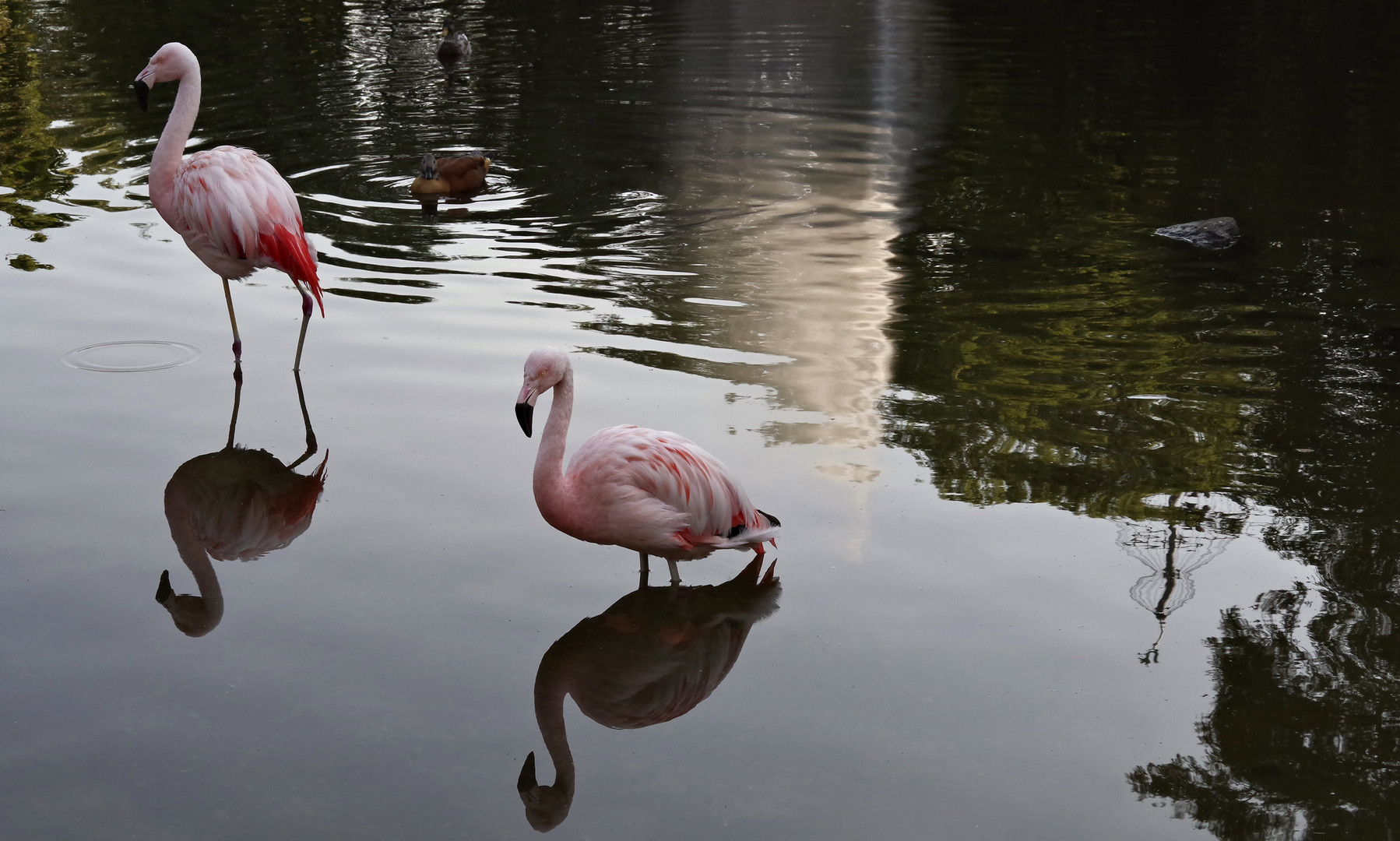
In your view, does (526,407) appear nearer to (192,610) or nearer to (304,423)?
(192,610)

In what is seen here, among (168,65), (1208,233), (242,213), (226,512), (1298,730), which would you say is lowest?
(1298,730)

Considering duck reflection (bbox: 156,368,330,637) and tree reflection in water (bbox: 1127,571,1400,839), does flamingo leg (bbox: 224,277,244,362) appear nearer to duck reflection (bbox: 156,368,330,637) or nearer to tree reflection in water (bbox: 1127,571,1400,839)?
duck reflection (bbox: 156,368,330,637)

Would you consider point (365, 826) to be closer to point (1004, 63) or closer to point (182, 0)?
point (1004, 63)

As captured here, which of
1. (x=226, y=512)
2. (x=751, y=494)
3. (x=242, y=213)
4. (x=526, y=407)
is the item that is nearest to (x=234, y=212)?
(x=242, y=213)

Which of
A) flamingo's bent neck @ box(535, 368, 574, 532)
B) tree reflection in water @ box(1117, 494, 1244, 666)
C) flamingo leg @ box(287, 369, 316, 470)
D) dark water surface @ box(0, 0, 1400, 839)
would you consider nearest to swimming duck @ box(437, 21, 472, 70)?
dark water surface @ box(0, 0, 1400, 839)

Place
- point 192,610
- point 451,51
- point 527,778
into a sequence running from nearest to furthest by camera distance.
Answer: point 527,778 < point 192,610 < point 451,51

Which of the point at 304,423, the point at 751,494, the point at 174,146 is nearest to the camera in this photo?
the point at 751,494

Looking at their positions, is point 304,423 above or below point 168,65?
below

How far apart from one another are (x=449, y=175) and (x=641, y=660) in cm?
812

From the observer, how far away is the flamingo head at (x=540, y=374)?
17.3 feet

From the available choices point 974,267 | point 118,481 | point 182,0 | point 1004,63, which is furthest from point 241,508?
point 182,0

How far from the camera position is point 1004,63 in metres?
21.3

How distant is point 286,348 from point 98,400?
1.31 meters

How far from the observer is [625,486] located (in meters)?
5.39
